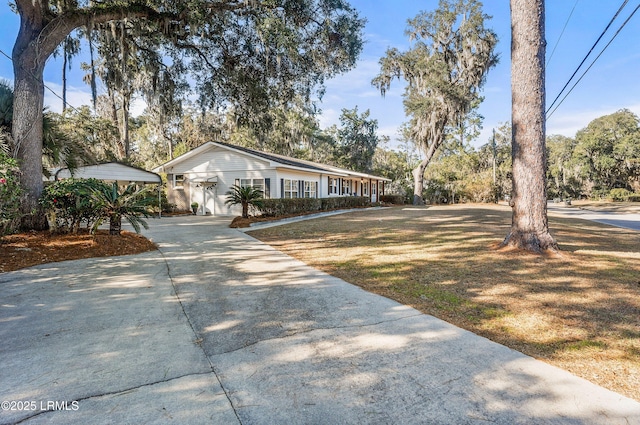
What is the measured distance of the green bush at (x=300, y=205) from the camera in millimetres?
14820

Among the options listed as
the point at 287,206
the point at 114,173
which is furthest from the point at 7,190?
the point at 287,206

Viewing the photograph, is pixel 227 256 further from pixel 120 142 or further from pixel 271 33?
pixel 120 142

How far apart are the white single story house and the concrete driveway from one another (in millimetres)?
13476

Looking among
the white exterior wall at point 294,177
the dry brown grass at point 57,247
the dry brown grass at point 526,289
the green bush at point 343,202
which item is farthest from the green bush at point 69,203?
the green bush at point 343,202

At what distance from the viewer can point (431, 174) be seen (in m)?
34.2

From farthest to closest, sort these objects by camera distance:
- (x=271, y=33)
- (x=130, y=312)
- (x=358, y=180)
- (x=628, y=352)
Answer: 1. (x=358, y=180)
2. (x=271, y=33)
3. (x=130, y=312)
4. (x=628, y=352)

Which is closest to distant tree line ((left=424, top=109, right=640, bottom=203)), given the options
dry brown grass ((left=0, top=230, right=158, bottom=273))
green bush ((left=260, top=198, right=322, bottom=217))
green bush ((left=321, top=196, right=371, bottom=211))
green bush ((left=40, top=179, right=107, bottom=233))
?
green bush ((left=321, top=196, right=371, bottom=211))

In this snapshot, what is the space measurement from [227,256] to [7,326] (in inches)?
144

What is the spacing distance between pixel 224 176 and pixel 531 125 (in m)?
15.8

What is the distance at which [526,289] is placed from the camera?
429 cm

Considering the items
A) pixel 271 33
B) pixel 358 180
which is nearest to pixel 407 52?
pixel 358 180

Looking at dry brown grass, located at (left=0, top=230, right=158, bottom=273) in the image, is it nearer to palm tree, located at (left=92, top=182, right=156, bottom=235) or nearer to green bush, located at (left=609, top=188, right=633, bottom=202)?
palm tree, located at (left=92, top=182, right=156, bottom=235)

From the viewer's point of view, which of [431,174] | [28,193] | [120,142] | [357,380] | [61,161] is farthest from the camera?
[431,174]

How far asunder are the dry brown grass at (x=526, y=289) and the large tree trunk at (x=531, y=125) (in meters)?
0.65
